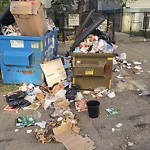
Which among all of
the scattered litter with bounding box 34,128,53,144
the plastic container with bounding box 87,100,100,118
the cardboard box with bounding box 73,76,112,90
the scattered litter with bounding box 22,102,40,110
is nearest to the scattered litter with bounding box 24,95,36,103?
the scattered litter with bounding box 22,102,40,110

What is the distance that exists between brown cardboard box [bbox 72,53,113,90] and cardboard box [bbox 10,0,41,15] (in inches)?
46.6

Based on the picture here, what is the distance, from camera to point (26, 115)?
4.19 metres

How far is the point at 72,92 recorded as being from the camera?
483 centimetres

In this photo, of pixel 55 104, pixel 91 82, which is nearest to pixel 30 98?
pixel 55 104

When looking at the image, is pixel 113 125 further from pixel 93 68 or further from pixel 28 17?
pixel 28 17

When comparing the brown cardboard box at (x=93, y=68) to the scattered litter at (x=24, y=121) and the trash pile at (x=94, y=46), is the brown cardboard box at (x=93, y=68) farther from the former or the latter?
the scattered litter at (x=24, y=121)

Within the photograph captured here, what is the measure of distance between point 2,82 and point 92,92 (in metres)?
2.08

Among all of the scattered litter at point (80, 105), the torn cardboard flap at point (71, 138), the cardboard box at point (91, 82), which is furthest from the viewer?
the cardboard box at point (91, 82)

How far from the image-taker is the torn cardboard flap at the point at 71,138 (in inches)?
128

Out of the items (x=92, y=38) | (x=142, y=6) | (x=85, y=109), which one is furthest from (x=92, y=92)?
(x=142, y=6)

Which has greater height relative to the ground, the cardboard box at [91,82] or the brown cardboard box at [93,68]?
the brown cardboard box at [93,68]

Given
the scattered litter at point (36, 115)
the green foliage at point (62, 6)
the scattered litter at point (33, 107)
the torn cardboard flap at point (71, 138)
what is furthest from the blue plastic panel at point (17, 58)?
the green foliage at point (62, 6)

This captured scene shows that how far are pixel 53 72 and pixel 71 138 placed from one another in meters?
2.12

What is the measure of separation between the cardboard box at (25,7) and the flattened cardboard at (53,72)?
1.12m
